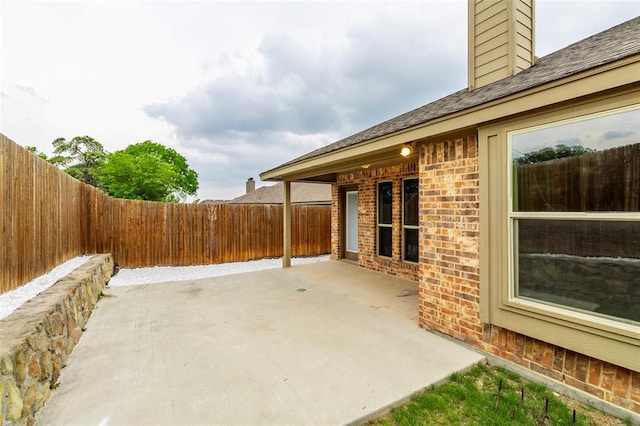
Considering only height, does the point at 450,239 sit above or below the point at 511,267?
above

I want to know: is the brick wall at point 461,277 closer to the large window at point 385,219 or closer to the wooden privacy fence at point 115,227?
the large window at point 385,219

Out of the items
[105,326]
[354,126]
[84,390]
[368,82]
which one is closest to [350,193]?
[368,82]

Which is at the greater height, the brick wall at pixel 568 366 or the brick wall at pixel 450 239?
the brick wall at pixel 450 239

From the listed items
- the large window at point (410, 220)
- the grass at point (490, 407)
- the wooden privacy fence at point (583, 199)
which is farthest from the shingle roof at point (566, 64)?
the grass at point (490, 407)

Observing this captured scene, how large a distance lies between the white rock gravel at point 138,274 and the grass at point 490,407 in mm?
3571

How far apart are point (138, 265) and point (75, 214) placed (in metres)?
2.48

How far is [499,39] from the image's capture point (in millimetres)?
3773

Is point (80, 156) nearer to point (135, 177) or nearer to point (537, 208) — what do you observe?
point (135, 177)

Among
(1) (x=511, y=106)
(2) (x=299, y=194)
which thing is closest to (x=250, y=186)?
(2) (x=299, y=194)

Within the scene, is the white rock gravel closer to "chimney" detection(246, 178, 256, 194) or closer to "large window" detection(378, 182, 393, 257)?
"large window" detection(378, 182, 393, 257)

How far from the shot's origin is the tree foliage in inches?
92.9

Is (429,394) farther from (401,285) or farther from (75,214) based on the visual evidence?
(75,214)

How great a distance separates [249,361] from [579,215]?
10.7 feet

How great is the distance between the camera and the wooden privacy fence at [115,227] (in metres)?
3.27
